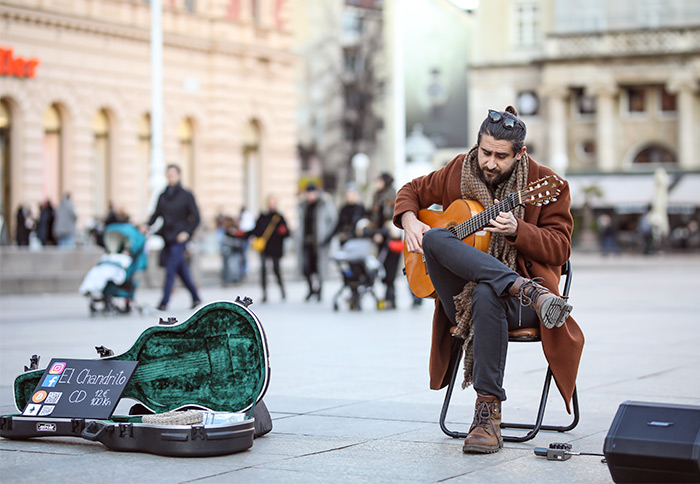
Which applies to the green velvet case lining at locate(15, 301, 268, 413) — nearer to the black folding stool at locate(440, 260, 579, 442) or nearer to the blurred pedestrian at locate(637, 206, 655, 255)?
the black folding stool at locate(440, 260, 579, 442)

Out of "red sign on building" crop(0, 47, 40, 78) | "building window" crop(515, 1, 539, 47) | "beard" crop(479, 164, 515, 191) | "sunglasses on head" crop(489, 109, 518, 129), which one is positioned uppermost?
"building window" crop(515, 1, 539, 47)

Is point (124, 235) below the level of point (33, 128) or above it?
below

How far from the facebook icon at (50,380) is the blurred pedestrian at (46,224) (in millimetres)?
24798

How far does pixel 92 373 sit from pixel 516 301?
85.2 inches

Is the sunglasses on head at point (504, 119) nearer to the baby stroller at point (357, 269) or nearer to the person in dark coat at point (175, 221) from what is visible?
the person in dark coat at point (175, 221)

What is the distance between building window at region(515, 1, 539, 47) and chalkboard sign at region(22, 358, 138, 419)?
6120 cm

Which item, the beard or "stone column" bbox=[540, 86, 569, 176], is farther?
"stone column" bbox=[540, 86, 569, 176]

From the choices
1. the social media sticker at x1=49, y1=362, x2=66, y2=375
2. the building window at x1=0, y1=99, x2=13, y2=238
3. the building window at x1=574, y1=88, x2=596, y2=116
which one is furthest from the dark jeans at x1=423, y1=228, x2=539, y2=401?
the building window at x1=574, y1=88, x2=596, y2=116

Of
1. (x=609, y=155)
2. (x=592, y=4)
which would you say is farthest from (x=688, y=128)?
(x=592, y=4)

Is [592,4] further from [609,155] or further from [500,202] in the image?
[500,202]

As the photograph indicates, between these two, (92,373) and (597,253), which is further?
(597,253)

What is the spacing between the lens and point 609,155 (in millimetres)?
61812

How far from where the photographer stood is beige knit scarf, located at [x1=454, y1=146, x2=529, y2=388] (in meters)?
6.05

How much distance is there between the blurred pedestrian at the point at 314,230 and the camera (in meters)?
19.6
